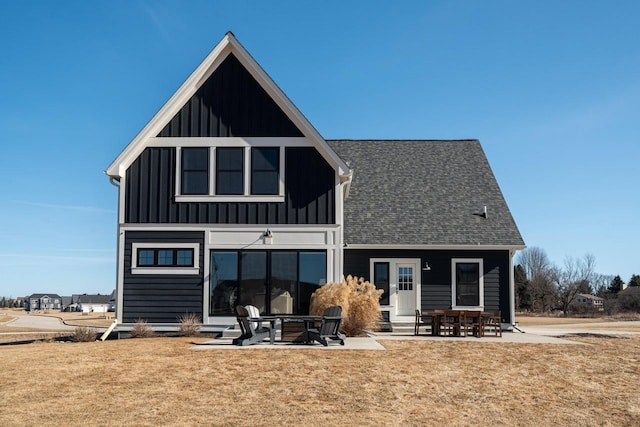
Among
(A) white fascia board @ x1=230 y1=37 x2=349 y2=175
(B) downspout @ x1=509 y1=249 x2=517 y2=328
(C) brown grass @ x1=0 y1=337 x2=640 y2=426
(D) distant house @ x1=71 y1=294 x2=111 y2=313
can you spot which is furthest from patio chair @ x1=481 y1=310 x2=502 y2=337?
(D) distant house @ x1=71 y1=294 x2=111 y2=313

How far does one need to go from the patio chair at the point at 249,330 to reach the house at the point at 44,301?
457 ft

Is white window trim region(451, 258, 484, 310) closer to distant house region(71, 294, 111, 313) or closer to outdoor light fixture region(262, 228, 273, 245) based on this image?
outdoor light fixture region(262, 228, 273, 245)

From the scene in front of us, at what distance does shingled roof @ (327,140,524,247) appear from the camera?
23.2 m

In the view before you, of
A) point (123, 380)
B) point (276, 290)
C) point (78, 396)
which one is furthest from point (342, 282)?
point (78, 396)

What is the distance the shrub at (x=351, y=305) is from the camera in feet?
60.1

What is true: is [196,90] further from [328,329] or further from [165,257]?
[328,329]

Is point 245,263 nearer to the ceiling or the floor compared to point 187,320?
nearer to the ceiling

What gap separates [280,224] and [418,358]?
24.3 feet

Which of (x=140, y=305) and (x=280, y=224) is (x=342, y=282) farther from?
(x=140, y=305)

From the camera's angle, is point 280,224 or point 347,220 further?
point 347,220

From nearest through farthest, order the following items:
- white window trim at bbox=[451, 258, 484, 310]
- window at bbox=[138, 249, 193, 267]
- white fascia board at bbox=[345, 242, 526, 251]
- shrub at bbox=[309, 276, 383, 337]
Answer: shrub at bbox=[309, 276, 383, 337] → window at bbox=[138, 249, 193, 267] → white fascia board at bbox=[345, 242, 526, 251] → white window trim at bbox=[451, 258, 484, 310]

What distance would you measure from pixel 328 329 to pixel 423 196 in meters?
10.4

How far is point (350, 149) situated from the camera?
28000mm

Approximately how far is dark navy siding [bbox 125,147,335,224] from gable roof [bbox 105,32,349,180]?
1.07 ft
